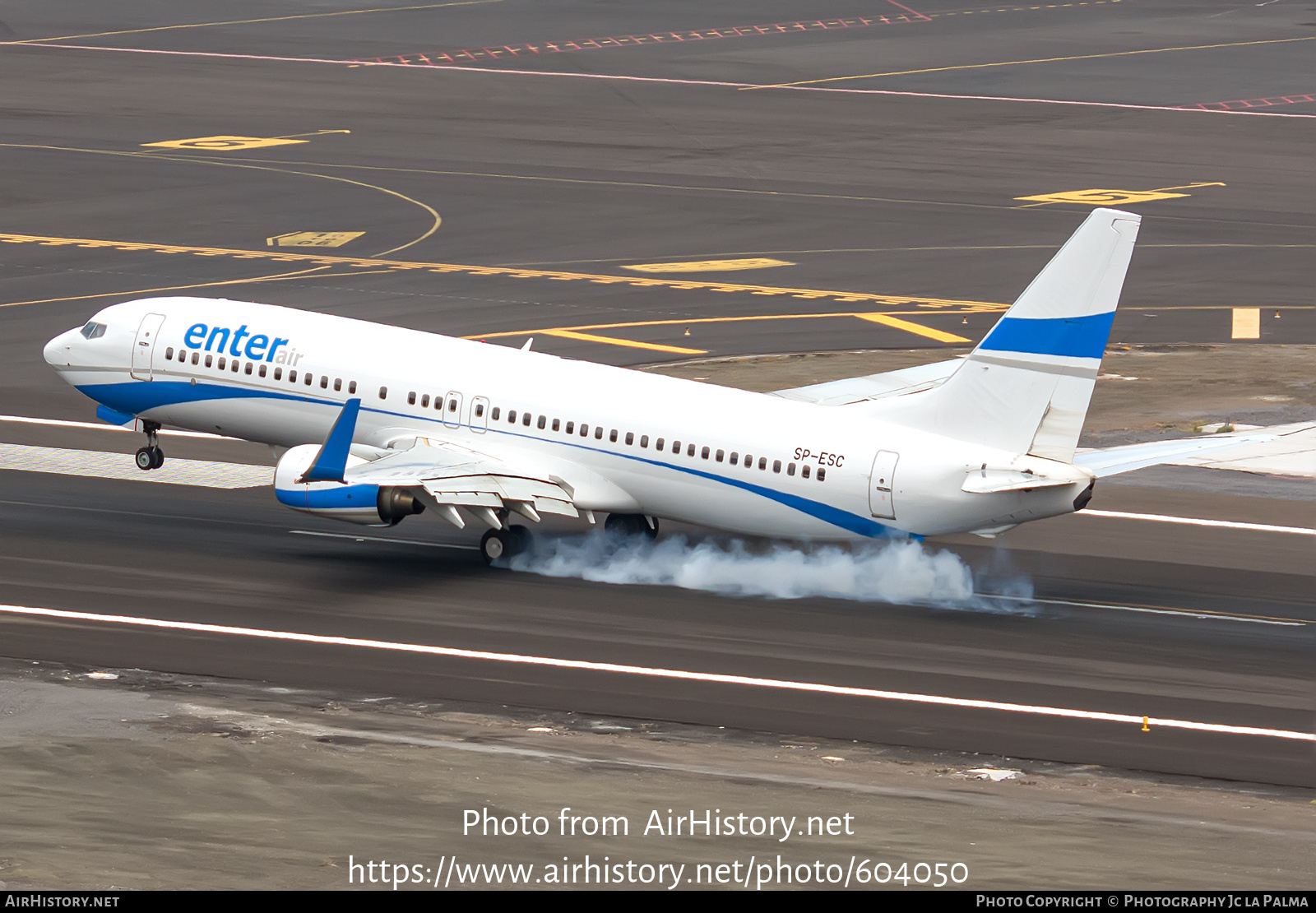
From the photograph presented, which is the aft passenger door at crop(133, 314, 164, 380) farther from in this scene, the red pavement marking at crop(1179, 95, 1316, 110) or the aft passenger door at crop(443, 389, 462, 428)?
the red pavement marking at crop(1179, 95, 1316, 110)

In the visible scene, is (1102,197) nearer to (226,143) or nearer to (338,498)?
(226,143)

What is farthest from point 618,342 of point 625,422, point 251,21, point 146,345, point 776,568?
point 251,21

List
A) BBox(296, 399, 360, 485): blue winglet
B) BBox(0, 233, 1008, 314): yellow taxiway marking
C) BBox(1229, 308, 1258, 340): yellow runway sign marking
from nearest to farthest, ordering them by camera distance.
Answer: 1. BBox(296, 399, 360, 485): blue winglet
2. BBox(1229, 308, 1258, 340): yellow runway sign marking
3. BBox(0, 233, 1008, 314): yellow taxiway marking

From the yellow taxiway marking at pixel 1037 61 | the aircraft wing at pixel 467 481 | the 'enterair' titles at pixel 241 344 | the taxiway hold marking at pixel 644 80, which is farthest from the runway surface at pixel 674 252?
the 'enterair' titles at pixel 241 344

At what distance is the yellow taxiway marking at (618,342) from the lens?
65.1 metres

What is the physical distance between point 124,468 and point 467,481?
1334 centimetres

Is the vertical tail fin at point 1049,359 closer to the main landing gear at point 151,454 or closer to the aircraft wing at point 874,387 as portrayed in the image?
the aircraft wing at point 874,387

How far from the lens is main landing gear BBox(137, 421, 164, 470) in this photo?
51.4 m

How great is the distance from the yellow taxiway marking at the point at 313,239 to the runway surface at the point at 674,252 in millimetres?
265

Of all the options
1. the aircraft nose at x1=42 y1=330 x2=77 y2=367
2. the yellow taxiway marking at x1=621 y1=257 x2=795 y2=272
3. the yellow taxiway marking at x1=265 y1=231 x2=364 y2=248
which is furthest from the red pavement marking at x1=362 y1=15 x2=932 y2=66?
the aircraft nose at x1=42 y1=330 x2=77 y2=367

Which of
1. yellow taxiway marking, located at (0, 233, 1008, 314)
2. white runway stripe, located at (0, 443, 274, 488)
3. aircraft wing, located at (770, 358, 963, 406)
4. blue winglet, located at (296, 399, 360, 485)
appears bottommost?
white runway stripe, located at (0, 443, 274, 488)

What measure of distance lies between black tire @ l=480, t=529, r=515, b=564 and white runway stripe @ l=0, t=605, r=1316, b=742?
5.52 metres

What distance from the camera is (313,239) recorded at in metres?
78.4
